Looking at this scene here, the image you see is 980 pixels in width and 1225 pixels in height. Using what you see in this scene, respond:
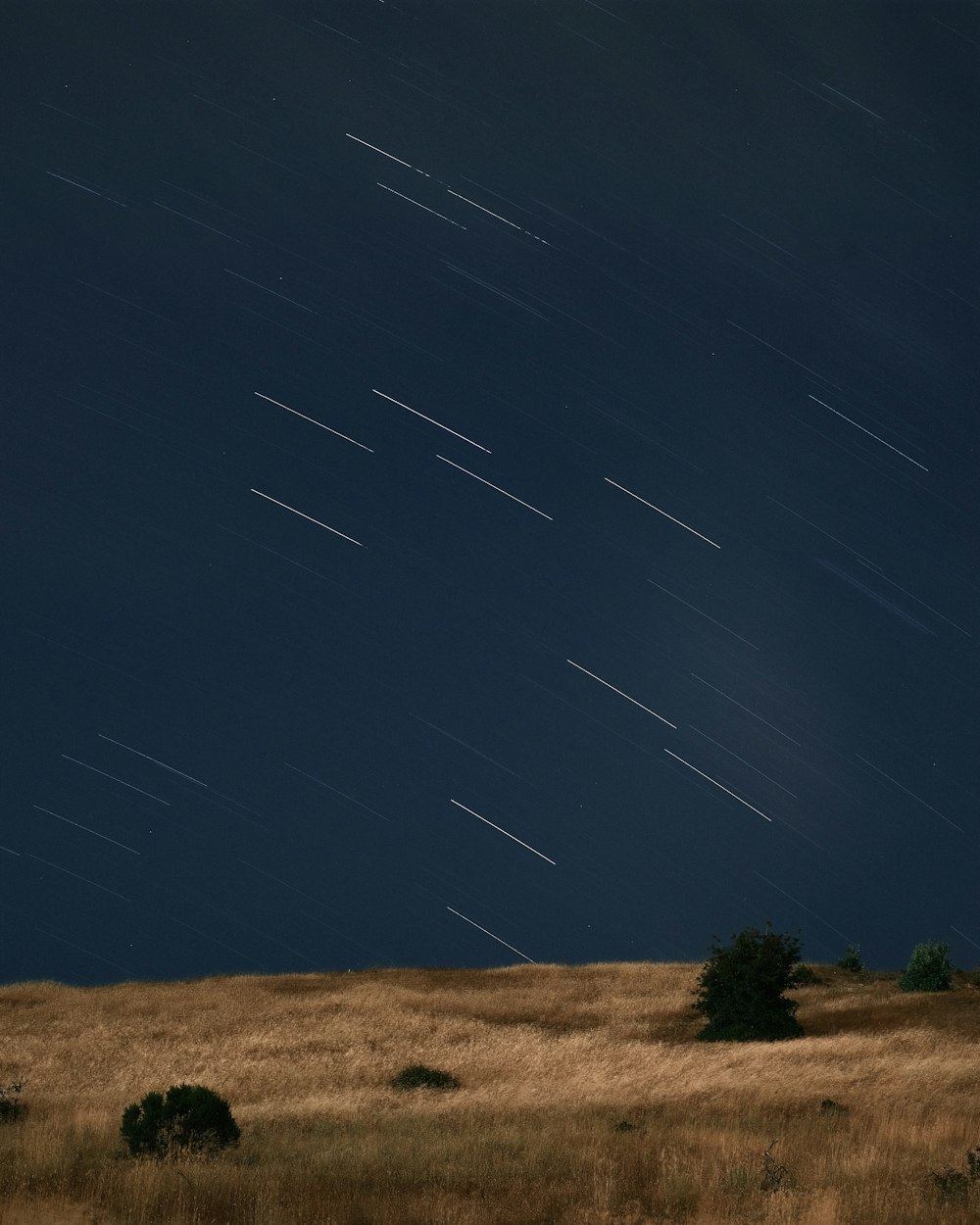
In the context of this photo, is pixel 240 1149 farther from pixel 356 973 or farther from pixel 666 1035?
pixel 356 973

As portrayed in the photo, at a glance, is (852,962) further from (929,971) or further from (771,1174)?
(771,1174)

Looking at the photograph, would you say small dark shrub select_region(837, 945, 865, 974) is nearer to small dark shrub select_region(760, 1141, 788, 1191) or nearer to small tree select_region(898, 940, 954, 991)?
small tree select_region(898, 940, 954, 991)

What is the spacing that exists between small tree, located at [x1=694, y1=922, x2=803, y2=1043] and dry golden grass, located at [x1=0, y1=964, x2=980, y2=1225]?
1190 mm

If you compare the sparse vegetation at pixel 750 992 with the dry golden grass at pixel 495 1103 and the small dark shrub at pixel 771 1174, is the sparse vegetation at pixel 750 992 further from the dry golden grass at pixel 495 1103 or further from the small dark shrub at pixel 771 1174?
the small dark shrub at pixel 771 1174

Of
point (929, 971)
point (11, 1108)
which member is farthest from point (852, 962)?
point (11, 1108)

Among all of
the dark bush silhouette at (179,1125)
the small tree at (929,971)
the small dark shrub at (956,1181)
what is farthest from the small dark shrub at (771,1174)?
the small tree at (929,971)

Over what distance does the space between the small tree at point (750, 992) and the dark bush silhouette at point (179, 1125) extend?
1906 centimetres

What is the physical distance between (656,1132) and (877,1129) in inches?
139

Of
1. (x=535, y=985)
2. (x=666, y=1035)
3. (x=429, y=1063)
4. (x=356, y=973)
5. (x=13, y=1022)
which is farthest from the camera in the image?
(x=356, y=973)

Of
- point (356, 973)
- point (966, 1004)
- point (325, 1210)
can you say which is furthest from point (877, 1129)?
point (356, 973)

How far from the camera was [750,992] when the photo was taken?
33.2 metres

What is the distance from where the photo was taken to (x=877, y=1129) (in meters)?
17.0

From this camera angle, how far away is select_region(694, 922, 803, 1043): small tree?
32062 millimetres

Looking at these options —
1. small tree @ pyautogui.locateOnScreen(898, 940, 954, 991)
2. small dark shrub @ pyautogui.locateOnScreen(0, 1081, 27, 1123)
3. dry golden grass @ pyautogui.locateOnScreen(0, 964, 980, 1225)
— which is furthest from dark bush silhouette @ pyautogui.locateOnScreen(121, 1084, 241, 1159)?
small tree @ pyautogui.locateOnScreen(898, 940, 954, 991)
